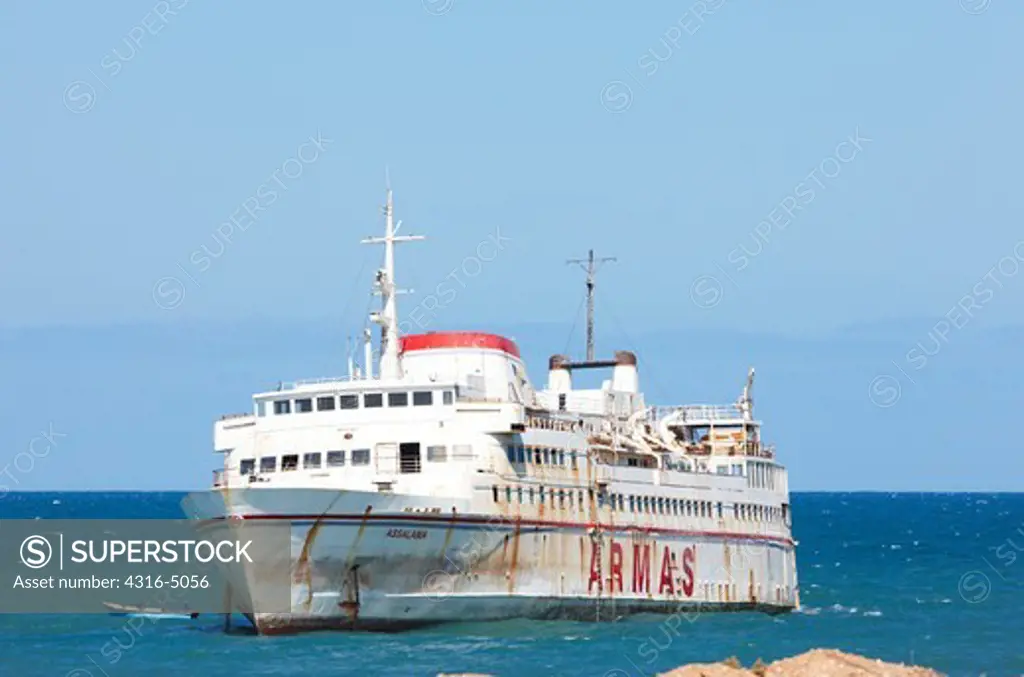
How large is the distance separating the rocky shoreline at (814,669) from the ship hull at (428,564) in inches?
460

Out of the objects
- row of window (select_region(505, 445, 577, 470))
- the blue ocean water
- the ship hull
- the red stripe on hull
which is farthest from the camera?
row of window (select_region(505, 445, 577, 470))

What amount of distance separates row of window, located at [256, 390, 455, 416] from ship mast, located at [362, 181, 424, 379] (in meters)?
1.62

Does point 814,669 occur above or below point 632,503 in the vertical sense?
below

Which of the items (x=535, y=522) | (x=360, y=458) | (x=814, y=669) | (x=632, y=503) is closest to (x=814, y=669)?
(x=814, y=669)

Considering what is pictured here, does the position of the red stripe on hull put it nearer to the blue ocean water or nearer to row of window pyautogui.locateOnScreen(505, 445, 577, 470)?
row of window pyautogui.locateOnScreen(505, 445, 577, 470)

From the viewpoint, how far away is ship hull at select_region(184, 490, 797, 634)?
147 feet

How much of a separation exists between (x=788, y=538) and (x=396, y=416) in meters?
22.1

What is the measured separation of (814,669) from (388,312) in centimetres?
1926

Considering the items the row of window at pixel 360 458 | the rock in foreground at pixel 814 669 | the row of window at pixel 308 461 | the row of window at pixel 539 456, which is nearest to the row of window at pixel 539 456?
the row of window at pixel 539 456

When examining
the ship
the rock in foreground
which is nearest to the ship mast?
the ship

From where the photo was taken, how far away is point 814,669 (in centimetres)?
3469

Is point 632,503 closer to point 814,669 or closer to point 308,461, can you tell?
point 308,461

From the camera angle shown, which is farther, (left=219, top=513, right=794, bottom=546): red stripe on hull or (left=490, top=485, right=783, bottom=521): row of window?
(left=490, top=485, right=783, bottom=521): row of window

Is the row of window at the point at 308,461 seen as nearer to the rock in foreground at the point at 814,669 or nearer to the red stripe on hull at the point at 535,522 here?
the red stripe on hull at the point at 535,522
